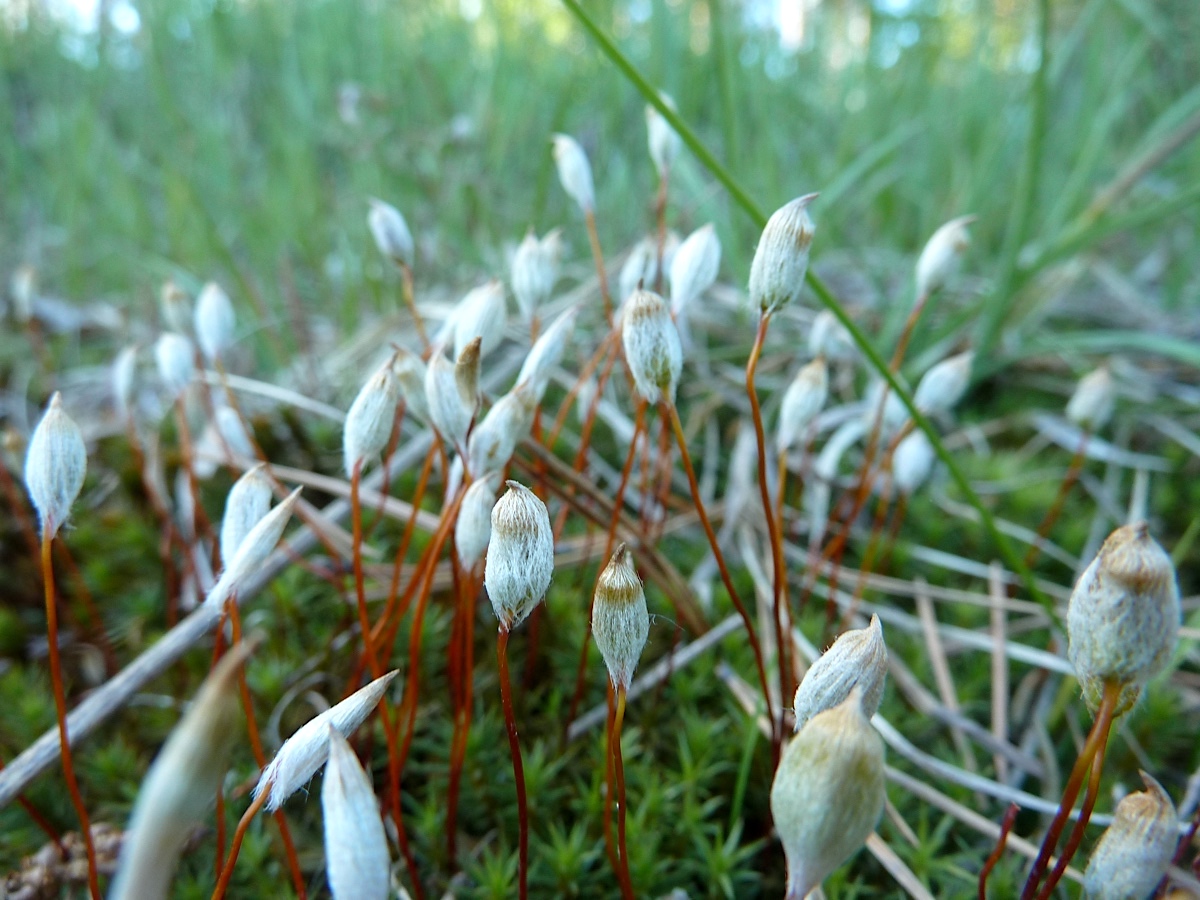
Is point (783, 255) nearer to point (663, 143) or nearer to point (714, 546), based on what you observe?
point (714, 546)

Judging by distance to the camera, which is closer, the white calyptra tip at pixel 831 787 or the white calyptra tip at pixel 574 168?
the white calyptra tip at pixel 831 787

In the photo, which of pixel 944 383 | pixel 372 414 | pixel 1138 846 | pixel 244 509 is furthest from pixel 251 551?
pixel 944 383

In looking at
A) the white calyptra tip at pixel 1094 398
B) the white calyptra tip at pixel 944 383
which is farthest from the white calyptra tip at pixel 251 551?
the white calyptra tip at pixel 1094 398

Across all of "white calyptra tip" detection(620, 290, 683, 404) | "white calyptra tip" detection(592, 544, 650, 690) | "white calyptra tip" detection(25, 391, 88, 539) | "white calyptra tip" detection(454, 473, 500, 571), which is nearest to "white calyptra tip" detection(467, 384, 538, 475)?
"white calyptra tip" detection(454, 473, 500, 571)

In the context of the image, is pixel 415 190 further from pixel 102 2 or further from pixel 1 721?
pixel 1 721

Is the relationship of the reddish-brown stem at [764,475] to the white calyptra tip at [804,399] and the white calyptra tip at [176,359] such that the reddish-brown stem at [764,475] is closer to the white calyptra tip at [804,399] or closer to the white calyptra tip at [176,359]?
the white calyptra tip at [804,399]
